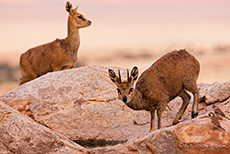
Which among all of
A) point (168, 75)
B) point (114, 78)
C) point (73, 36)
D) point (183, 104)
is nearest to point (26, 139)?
point (114, 78)

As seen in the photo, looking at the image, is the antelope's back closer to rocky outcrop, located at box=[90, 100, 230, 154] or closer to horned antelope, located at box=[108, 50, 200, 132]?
horned antelope, located at box=[108, 50, 200, 132]

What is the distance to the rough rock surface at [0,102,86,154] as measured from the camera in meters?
8.63

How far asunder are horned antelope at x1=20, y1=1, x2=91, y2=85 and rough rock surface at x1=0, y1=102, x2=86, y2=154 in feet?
26.5

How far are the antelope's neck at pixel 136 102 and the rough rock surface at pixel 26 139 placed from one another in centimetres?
204

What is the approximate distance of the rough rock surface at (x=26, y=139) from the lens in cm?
863

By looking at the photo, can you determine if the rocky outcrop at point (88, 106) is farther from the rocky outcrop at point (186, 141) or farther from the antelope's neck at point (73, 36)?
the antelope's neck at point (73, 36)

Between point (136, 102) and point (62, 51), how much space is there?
714 centimetres

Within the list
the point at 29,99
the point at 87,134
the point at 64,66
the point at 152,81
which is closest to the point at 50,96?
the point at 29,99

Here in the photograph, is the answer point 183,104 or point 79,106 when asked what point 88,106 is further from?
point 183,104

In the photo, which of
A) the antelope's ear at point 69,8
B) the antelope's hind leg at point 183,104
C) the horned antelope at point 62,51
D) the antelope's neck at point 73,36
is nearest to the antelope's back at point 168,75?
the antelope's hind leg at point 183,104

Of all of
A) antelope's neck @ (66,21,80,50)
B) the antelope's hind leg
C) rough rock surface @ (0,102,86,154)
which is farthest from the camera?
antelope's neck @ (66,21,80,50)

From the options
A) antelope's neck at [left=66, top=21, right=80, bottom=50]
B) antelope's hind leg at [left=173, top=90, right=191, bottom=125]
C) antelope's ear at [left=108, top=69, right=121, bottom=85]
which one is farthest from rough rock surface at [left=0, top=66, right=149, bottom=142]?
antelope's ear at [left=108, top=69, right=121, bottom=85]

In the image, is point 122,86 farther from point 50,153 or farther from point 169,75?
point 50,153

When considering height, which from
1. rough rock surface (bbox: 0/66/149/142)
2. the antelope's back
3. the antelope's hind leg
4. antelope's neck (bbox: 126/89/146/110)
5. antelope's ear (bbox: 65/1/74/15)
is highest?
antelope's ear (bbox: 65/1/74/15)
